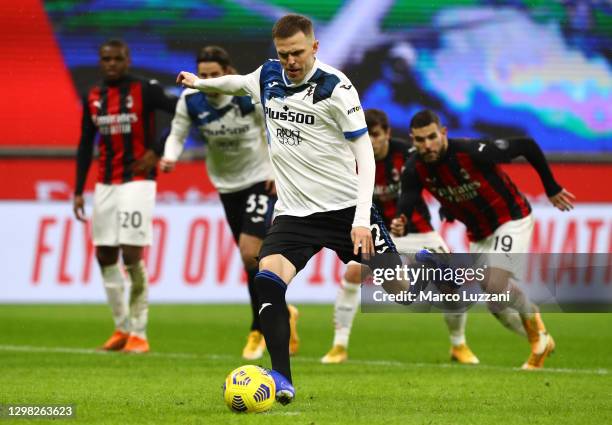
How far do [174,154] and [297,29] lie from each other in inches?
138

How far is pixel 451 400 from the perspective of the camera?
7.05 metres

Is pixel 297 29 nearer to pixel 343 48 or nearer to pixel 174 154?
pixel 174 154

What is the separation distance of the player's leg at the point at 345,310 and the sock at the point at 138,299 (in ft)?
5.09

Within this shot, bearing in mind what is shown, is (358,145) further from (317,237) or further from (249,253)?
(249,253)

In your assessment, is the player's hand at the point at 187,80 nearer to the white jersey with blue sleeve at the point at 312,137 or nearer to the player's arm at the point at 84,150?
the white jersey with blue sleeve at the point at 312,137

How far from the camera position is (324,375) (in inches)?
335

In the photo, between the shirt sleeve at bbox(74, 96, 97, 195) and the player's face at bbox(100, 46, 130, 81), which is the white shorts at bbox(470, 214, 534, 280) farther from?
the shirt sleeve at bbox(74, 96, 97, 195)

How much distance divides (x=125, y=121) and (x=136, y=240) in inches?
38.4

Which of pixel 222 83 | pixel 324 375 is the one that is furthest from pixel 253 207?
pixel 222 83

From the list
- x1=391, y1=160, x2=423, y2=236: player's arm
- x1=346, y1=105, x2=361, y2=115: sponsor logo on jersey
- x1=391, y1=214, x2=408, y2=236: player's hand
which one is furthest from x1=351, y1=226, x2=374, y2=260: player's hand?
x1=391, y1=160, x2=423, y2=236: player's arm

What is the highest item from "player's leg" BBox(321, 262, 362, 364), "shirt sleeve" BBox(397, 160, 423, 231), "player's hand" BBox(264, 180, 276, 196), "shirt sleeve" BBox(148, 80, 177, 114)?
"shirt sleeve" BBox(148, 80, 177, 114)

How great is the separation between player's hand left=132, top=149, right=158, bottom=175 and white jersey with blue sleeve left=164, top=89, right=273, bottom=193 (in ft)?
1.64

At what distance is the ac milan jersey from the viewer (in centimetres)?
929

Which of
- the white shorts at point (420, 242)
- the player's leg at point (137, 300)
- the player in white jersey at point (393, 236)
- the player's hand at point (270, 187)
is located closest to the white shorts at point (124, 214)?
the player's leg at point (137, 300)
